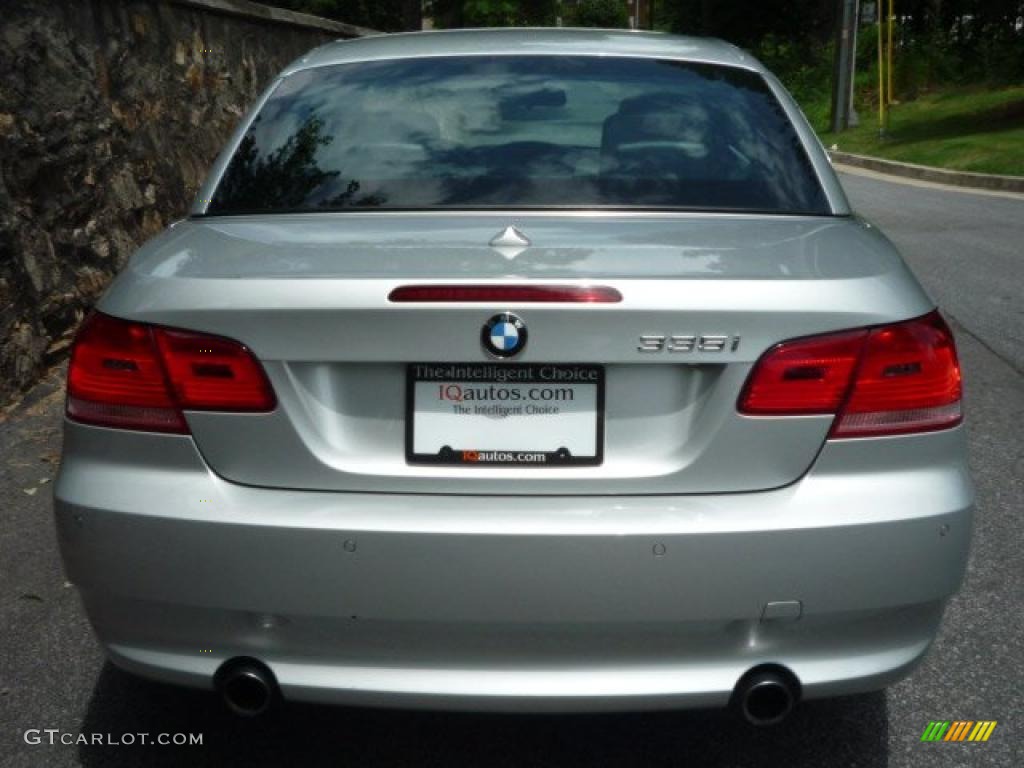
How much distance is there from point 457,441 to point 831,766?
1174 millimetres

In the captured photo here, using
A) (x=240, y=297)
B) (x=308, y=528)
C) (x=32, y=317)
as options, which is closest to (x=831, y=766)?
(x=308, y=528)

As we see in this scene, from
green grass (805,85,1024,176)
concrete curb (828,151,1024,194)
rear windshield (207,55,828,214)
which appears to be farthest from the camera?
green grass (805,85,1024,176)

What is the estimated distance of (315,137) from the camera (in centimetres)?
358

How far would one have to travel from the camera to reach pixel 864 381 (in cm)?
264

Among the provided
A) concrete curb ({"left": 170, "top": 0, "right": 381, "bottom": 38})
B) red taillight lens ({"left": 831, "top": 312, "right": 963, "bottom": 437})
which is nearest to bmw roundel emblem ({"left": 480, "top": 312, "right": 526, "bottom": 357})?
red taillight lens ({"left": 831, "top": 312, "right": 963, "bottom": 437})

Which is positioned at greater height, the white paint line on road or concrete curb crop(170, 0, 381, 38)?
concrete curb crop(170, 0, 381, 38)

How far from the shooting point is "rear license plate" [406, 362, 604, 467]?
259 cm

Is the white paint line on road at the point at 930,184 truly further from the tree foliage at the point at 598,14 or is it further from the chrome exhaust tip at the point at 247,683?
the tree foliage at the point at 598,14

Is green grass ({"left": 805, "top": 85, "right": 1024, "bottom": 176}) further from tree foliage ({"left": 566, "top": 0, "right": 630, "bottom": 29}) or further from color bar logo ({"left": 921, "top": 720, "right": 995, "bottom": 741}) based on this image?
tree foliage ({"left": 566, "top": 0, "right": 630, "bottom": 29})

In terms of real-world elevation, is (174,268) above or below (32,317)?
above

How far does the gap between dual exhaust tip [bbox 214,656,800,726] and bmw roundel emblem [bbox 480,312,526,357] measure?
75cm

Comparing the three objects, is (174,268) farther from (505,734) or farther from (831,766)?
(831,766)

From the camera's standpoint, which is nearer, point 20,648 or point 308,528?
point 308,528

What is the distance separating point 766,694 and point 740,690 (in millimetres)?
53
